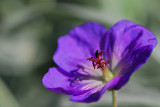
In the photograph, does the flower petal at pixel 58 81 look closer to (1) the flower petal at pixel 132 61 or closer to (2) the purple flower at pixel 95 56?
(2) the purple flower at pixel 95 56

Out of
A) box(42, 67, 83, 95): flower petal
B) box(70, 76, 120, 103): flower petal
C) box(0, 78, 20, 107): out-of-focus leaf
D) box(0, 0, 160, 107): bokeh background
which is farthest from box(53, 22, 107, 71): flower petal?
box(0, 78, 20, 107): out-of-focus leaf

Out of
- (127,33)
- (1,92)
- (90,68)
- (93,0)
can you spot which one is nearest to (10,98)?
(1,92)

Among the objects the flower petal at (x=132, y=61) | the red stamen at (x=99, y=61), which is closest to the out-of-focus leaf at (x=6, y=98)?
the red stamen at (x=99, y=61)

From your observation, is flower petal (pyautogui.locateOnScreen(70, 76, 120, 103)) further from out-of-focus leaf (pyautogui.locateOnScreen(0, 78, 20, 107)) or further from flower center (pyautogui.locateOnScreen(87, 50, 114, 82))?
out-of-focus leaf (pyautogui.locateOnScreen(0, 78, 20, 107))

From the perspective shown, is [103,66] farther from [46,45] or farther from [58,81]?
[46,45]

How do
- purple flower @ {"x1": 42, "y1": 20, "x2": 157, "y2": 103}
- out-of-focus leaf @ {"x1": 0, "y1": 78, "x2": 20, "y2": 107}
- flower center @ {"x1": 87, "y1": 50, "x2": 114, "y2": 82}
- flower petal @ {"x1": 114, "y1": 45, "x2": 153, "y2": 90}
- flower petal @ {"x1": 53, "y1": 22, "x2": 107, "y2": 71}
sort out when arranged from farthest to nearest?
out-of-focus leaf @ {"x1": 0, "y1": 78, "x2": 20, "y2": 107} < flower petal @ {"x1": 53, "y1": 22, "x2": 107, "y2": 71} < flower center @ {"x1": 87, "y1": 50, "x2": 114, "y2": 82} < purple flower @ {"x1": 42, "y1": 20, "x2": 157, "y2": 103} < flower petal @ {"x1": 114, "y1": 45, "x2": 153, "y2": 90}

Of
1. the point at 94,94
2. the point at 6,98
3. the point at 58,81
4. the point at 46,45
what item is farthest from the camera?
the point at 46,45

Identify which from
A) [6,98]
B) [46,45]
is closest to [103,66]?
[6,98]

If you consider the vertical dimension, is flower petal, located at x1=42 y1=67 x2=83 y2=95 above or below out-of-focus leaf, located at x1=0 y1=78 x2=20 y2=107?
above
